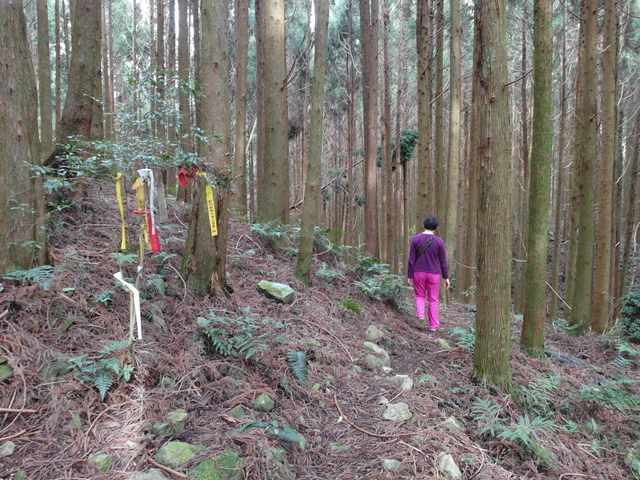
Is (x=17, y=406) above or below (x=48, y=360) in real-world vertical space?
below

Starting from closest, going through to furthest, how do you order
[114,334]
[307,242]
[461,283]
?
[114,334]
[307,242]
[461,283]

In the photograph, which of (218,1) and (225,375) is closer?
(225,375)

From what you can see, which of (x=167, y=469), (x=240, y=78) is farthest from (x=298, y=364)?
(x=240, y=78)

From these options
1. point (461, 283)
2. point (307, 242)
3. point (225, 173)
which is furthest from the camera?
point (461, 283)

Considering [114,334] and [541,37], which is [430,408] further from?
[541,37]

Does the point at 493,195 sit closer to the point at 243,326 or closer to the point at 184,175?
the point at 243,326

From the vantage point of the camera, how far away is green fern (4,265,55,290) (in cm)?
323

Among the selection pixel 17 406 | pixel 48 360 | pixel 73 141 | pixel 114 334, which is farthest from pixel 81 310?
pixel 73 141

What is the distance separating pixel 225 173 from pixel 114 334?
198cm

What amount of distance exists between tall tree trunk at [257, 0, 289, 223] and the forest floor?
7.94 feet

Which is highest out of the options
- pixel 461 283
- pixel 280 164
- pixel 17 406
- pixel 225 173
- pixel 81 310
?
pixel 280 164

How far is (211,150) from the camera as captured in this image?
4.21 meters

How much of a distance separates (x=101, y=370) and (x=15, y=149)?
7.09ft

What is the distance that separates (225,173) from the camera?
4305mm
